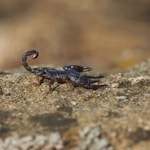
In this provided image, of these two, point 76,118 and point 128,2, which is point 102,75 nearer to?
point 76,118

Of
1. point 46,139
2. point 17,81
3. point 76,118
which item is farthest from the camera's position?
point 17,81

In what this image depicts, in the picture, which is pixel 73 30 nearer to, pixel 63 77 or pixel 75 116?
pixel 63 77

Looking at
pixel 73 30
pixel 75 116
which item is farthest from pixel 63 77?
pixel 73 30

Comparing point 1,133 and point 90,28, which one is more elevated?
point 90,28

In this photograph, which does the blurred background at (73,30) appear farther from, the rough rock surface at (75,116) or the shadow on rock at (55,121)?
the shadow on rock at (55,121)

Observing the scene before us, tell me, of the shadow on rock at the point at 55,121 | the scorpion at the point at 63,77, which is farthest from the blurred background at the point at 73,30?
the shadow on rock at the point at 55,121

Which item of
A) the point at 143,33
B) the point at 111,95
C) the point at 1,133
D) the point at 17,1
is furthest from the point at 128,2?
the point at 1,133

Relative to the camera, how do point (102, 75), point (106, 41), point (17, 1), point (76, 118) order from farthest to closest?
point (17, 1) < point (106, 41) < point (102, 75) < point (76, 118)
